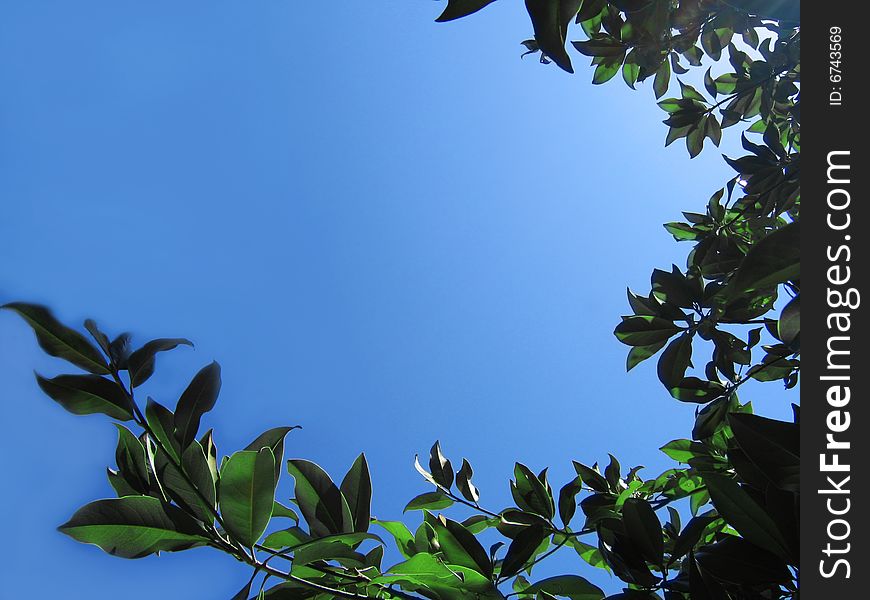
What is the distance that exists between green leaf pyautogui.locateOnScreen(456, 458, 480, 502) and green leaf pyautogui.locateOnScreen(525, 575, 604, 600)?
24.5 inches

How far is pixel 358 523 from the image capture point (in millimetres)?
987

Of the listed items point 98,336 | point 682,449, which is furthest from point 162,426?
point 682,449

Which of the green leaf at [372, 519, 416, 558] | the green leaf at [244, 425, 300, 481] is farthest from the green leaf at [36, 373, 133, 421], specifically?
the green leaf at [372, 519, 416, 558]

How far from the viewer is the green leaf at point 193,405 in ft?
2.74

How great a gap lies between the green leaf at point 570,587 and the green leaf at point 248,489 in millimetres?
536

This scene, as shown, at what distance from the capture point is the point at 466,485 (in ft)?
5.35

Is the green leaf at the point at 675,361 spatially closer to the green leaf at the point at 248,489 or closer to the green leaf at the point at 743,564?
the green leaf at the point at 743,564

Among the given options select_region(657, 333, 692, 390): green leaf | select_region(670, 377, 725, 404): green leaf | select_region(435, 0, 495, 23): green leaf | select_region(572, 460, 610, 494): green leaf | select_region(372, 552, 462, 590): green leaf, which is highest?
select_region(435, 0, 495, 23): green leaf

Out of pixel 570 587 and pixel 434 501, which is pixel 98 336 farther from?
pixel 434 501

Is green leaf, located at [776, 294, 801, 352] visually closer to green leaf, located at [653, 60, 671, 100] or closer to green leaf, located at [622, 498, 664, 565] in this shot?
green leaf, located at [622, 498, 664, 565]

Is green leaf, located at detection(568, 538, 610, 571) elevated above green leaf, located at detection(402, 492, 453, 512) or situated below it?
below

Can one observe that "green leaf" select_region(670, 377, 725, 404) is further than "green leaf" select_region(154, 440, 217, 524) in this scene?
Yes

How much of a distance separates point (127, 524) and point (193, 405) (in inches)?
7.1

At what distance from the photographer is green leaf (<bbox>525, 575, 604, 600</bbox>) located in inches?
39.6
